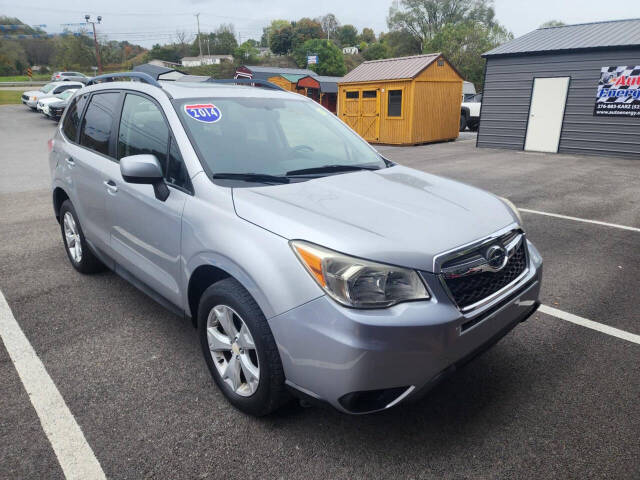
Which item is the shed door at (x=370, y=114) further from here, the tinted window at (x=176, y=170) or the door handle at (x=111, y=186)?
the tinted window at (x=176, y=170)

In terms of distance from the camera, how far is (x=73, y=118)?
4297mm

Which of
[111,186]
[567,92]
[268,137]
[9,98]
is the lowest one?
[9,98]

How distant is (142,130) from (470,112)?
22.2 meters

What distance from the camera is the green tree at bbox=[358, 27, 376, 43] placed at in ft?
465

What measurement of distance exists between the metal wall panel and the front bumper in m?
15.2

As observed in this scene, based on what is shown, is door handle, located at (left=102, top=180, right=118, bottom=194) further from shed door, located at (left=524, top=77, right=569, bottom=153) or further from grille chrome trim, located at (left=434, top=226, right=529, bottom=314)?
shed door, located at (left=524, top=77, right=569, bottom=153)

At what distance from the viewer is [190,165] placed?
2.67 metres

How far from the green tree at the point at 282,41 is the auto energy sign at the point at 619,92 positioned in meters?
110

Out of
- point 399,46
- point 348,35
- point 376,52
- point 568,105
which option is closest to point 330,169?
point 568,105

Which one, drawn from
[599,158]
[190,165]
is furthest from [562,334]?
[599,158]

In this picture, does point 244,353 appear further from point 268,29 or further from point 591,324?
point 268,29

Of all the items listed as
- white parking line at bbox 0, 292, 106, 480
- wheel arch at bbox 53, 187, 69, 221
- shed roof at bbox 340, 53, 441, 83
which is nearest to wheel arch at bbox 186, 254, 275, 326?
white parking line at bbox 0, 292, 106, 480

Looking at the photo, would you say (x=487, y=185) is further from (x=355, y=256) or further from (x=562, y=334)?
(x=355, y=256)

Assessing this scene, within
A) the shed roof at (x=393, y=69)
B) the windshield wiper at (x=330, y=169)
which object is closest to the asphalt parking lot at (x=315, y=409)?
the windshield wiper at (x=330, y=169)
